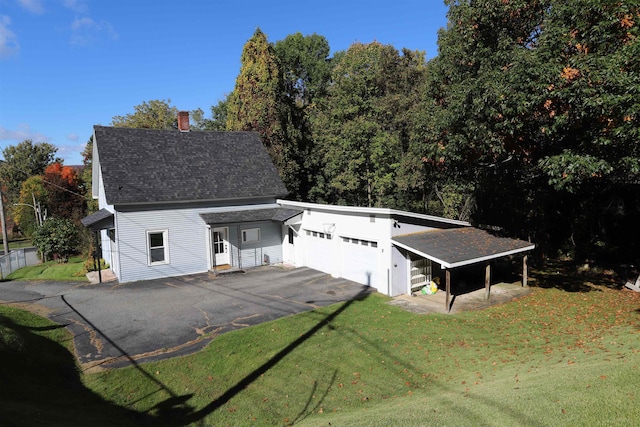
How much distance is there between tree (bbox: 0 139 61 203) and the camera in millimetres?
56562


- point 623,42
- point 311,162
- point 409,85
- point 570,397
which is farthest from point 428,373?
point 409,85

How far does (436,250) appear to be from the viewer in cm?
1523

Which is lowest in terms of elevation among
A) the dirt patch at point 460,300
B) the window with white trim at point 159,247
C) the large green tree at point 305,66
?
the dirt patch at point 460,300

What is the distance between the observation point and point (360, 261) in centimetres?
1816

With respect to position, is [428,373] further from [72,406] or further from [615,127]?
[615,127]

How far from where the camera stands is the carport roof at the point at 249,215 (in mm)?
20906

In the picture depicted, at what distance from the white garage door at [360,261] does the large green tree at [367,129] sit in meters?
14.0

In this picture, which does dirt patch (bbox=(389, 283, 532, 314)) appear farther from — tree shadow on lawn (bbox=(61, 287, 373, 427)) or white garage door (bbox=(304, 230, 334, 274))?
tree shadow on lawn (bbox=(61, 287, 373, 427))

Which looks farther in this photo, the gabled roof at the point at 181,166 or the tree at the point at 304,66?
the tree at the point at 304,66

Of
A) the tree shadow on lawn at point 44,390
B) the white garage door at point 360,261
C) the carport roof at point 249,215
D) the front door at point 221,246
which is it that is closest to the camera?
the tree shadow on lawn at point 44,390

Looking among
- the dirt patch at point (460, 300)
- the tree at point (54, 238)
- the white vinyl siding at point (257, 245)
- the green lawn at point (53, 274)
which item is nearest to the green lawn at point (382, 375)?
the dirt patch at point (460, 300)

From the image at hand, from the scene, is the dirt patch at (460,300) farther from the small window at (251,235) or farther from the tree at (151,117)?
the tree at (151,117)

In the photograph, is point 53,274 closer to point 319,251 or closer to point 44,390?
point 319,251

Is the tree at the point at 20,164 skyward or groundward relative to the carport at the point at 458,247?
skyward
